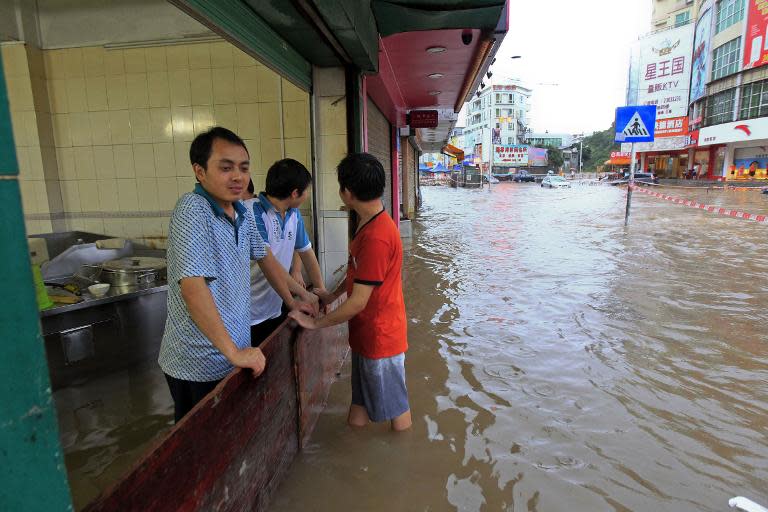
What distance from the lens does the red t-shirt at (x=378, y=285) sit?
8.47 feet

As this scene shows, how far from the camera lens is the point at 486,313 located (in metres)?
6.09

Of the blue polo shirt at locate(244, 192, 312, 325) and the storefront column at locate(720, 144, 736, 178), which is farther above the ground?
the storefront column at locate(720, 144, 736, 178)

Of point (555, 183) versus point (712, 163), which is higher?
point (712, 163)

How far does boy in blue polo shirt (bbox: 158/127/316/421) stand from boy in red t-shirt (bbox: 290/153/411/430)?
0.62m

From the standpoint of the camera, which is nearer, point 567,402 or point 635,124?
point 567,402

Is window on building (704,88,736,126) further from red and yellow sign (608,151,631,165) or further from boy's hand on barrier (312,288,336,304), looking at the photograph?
boy's hand on barrier (312,288,336,304)

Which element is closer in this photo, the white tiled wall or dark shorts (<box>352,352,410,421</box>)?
dark shorts (<box>352,352,410,421</box>)

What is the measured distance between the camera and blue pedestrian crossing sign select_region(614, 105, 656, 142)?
12.6m

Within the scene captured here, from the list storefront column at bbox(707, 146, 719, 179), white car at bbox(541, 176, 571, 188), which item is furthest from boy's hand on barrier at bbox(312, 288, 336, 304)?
storefront column at bbox(707, 146, 719, 179)

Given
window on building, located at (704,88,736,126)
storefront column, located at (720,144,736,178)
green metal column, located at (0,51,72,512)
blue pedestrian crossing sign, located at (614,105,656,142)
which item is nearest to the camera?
green metal column, located at (0,51,72,512)

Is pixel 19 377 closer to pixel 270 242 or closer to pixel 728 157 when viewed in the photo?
pixel 270 242

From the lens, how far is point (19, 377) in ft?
2.84

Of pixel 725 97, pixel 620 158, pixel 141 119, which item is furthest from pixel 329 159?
pixel 620 158

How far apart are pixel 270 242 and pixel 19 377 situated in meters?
2.20
